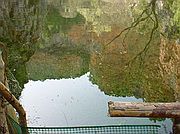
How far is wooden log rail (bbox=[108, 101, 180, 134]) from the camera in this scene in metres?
3.07

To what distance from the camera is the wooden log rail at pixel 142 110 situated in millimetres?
3066

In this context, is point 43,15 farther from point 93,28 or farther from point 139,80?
point 139,80

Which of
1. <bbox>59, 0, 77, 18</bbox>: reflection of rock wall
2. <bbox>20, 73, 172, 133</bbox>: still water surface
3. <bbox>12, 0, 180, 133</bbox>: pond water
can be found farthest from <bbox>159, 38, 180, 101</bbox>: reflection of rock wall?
<bbox>59, 0, 77, 18</bbox>: reflection of rock wall

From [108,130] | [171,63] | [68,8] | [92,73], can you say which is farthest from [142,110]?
[68,8]

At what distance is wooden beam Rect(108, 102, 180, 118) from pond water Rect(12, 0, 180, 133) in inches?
123

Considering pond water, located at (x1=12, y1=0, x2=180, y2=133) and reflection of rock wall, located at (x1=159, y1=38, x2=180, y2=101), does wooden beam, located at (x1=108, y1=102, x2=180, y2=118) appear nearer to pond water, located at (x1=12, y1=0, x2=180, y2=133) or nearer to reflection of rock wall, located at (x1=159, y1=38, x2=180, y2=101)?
pond water, located at (x1=12, y1=0, x2=180, y2=133)

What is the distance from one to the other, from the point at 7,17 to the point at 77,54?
2988mm

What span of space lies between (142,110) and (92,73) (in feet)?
25.4

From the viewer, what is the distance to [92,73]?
10.8 metres

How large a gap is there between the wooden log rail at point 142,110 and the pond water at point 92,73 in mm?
3123

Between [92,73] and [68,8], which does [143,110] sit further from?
[68,8]

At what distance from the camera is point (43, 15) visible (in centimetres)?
1780

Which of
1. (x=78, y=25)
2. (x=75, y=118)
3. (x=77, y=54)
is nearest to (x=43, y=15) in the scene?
(x=78, y=25)

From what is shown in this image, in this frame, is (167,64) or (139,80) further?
(167,64)
